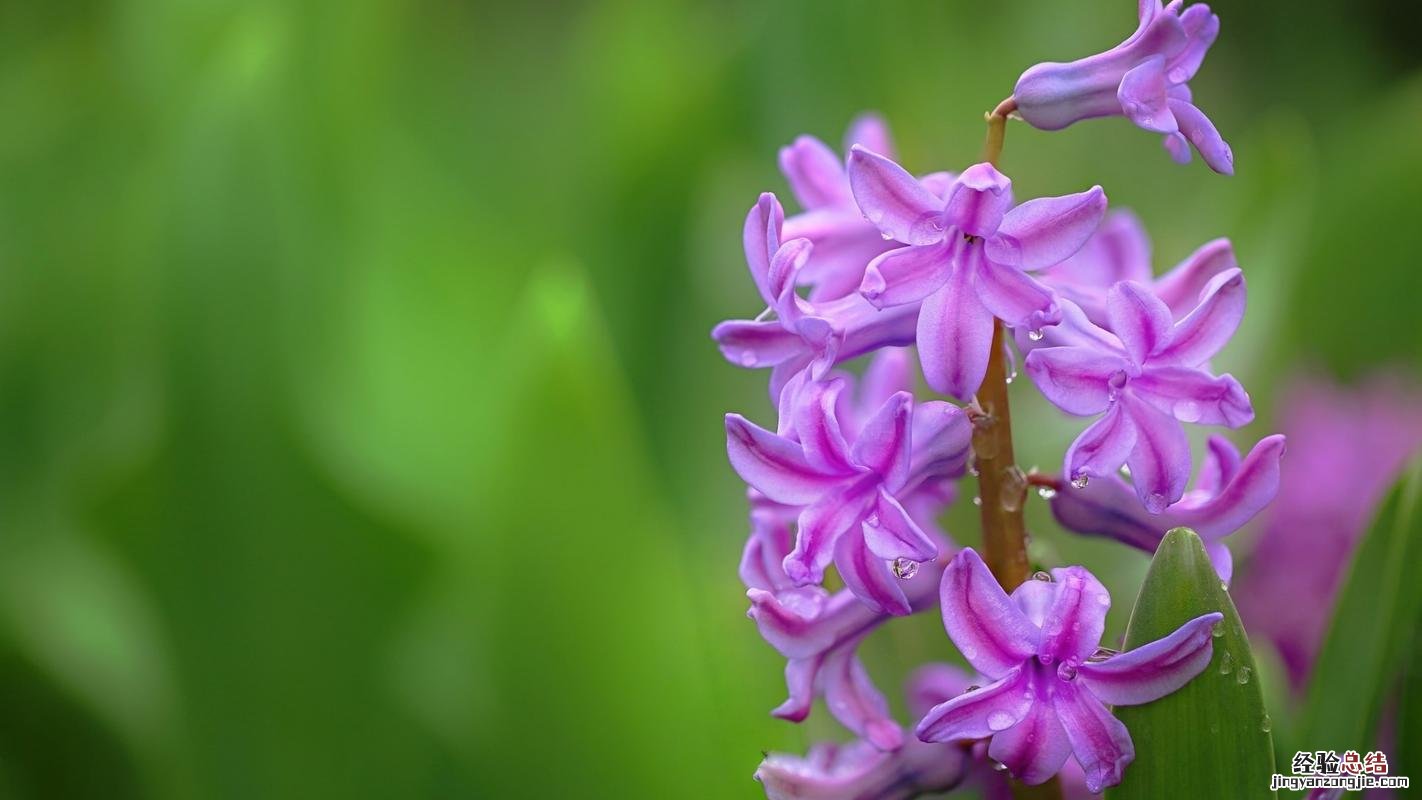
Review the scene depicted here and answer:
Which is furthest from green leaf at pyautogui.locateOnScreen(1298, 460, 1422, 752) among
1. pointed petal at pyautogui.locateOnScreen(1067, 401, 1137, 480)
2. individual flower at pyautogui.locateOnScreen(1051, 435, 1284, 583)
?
pointed petal at pyautogui.locateOnScreen(1067, 401, 1137, 480)

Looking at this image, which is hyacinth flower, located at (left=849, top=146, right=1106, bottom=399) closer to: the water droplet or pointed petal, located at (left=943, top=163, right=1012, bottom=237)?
pointed petal, located at (left=943, top=163, right=1012, bottom=237)

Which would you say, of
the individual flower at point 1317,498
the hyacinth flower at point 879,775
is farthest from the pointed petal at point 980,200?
the individual flower at point 1317,498

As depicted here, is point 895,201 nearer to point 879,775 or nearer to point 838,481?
point 838,481

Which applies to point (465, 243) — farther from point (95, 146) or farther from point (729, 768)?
point (729, 768)

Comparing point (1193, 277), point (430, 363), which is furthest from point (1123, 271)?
point (430, 363)

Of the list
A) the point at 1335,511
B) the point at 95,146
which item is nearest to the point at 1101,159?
the point at 1335,511

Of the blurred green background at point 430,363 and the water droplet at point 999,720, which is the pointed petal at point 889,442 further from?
the blurred green background at point 430,363
